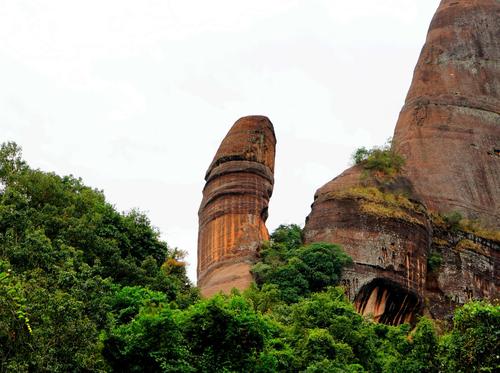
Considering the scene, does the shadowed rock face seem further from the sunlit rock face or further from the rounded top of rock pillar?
the sunlit rock face

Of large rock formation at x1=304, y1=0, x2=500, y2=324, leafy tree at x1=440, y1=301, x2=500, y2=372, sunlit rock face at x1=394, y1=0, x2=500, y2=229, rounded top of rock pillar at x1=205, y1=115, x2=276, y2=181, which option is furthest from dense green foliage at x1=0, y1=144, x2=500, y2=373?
sunlit rock face at x1=394, y1=0, x2=500, y2=229

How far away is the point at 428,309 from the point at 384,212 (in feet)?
12.5

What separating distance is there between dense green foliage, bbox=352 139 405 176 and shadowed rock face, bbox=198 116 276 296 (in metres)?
3.37

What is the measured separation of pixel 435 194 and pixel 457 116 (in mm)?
4933

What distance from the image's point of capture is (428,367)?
82.4 ft

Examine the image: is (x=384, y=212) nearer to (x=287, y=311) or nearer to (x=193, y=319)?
(x=287, y=311)

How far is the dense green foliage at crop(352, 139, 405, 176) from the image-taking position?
47594 millimetres

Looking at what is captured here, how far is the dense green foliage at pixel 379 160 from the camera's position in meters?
47.6

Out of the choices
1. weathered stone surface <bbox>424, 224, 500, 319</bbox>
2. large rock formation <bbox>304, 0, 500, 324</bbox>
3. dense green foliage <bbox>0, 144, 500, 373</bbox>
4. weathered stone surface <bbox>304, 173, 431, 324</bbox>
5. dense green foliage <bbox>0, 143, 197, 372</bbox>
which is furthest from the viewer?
weathered stone surface <bbox>424, 224, 500, 319</bbox>

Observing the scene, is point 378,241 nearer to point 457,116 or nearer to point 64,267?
point 457,116

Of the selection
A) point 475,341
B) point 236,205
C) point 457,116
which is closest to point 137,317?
point 475,341

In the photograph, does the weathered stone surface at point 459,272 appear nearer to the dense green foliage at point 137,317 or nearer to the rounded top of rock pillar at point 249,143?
the rounded top of rock pillar at point 249,143

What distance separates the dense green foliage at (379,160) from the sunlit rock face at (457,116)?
1.09m

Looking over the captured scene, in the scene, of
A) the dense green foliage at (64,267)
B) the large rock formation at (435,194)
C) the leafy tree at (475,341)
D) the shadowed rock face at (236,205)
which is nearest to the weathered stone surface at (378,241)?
the large rock formation at (435,194)
